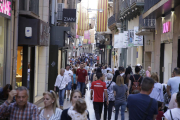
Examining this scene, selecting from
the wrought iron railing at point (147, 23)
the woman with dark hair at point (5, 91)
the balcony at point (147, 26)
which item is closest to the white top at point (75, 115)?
the woman with dark hair at point (5, 91)

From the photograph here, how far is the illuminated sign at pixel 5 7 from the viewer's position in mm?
8864

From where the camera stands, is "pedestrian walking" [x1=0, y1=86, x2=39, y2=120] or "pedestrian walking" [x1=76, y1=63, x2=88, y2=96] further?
"pedestrian walking" [x1=76, y1=63, x2=88, y2=96]

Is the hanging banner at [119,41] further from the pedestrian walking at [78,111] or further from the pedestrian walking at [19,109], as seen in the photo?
the pedestrian walking at [19,109]

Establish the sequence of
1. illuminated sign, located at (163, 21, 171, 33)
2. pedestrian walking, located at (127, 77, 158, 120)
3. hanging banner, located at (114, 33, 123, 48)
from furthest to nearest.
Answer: hanging banner, located at (114, 33, 123, 48), illuminated sign, located at (163, 21, 171, 33), pedestrian walking, located at (127, 77, 158, 120)

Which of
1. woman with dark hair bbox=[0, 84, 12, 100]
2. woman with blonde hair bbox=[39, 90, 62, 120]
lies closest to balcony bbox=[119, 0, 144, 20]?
woman with dark hair bbox=[0, 84, 12, 100]

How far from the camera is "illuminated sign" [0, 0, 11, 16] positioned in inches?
349

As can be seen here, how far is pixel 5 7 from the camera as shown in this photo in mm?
9203

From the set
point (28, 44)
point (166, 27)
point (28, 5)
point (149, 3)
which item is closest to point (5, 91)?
point (28, 44)

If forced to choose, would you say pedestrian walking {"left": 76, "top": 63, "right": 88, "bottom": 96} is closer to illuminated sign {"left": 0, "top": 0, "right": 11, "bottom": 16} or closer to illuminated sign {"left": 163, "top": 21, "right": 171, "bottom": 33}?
illuminated sign {"left": 163, "top": 21, "right": 171, "bottom": 33}

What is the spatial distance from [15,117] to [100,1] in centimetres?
2809

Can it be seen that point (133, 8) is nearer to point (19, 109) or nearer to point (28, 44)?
point (28, 44)

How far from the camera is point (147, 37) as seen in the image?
22.2m

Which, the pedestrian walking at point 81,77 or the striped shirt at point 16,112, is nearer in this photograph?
the striped shirt at point 16,112

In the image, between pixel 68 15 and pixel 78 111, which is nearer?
pixel 78 111
